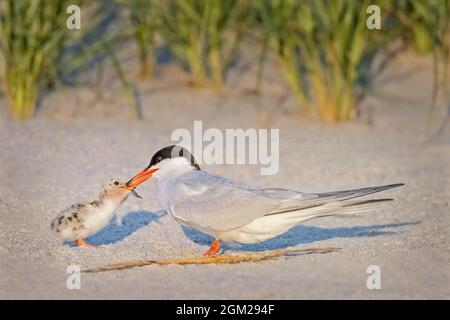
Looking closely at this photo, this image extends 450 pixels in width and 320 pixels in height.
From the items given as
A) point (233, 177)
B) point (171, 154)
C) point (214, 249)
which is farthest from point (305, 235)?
point (233, 177)

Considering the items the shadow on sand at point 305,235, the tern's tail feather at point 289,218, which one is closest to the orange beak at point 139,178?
the shadow on sand at point 305,235

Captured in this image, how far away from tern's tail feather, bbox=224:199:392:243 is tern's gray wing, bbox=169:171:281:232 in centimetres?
4

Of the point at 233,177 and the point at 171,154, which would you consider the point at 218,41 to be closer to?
the point at 233,177

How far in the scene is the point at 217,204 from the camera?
3.88m

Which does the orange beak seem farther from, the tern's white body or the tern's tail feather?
the tern's tail feather

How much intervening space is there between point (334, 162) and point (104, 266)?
2301 millimetres

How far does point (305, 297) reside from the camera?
3.45 m

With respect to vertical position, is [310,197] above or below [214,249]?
above

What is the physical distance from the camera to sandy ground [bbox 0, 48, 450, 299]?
3631 mm

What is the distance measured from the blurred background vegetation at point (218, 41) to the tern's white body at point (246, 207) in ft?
6.63

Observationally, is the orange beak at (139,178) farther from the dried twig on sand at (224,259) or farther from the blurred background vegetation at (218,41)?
the blurred background vegetation at (218,41)

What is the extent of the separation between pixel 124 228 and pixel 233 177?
46.6 inches

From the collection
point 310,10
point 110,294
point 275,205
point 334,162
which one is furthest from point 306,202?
point 310,10

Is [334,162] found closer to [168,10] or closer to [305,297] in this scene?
[168,10]
